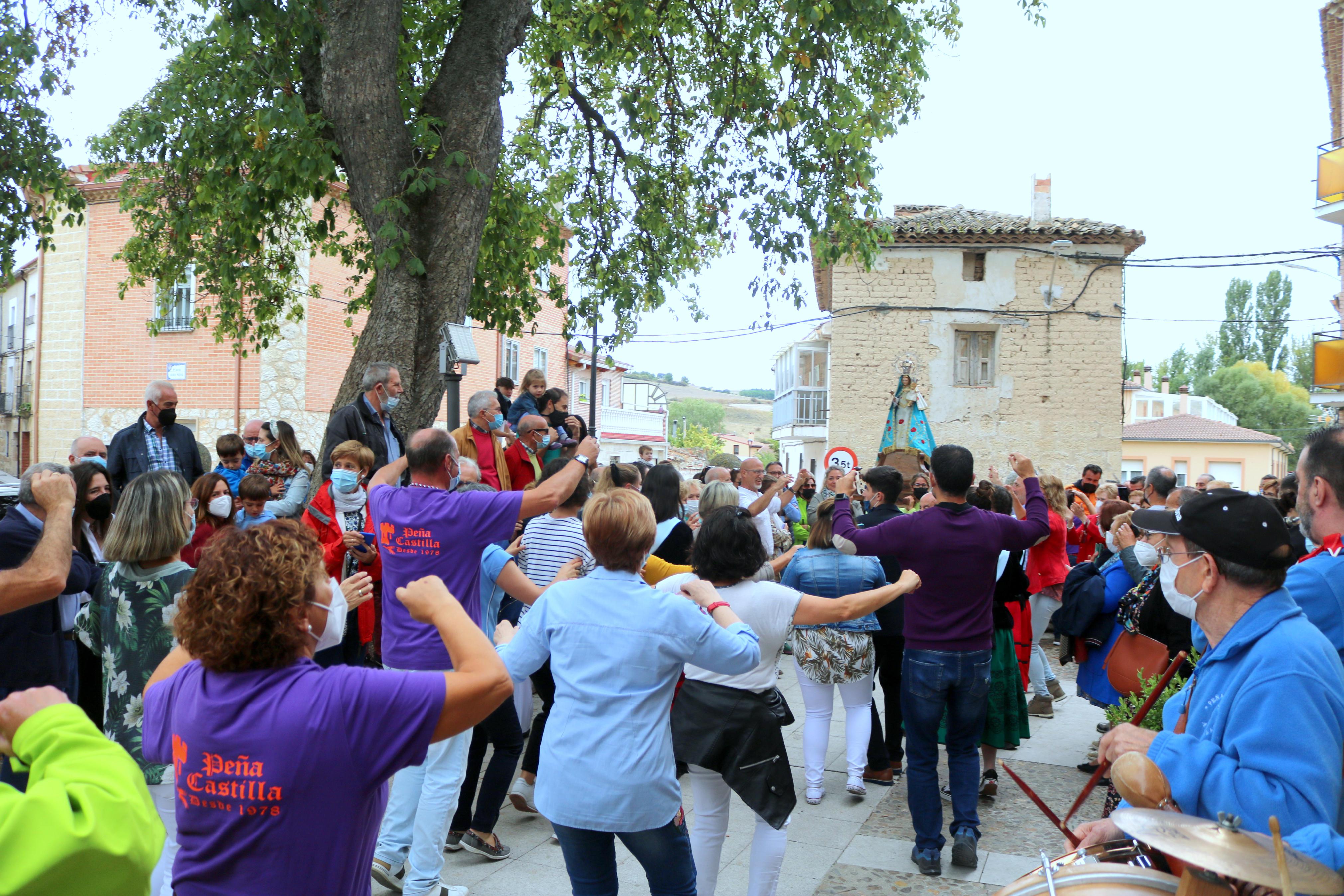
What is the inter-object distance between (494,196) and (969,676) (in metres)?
8.68

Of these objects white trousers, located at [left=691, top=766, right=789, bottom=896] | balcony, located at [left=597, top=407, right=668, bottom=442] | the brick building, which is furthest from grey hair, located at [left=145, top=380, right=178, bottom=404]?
balcony, located at [left=597, top=407, right=668, bottom=442]

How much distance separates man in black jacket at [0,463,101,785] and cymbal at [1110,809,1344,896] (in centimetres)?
315

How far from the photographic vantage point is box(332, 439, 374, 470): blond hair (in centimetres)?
541

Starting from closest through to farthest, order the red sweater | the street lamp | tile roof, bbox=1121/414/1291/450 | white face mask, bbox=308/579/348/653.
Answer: white face mask, bbox=308/579/348/653 → the street lamp → the red sweater → tile roof, bbox=1121/414/1291/450

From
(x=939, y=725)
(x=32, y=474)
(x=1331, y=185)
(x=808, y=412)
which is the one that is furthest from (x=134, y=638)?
(x=808, y=412)

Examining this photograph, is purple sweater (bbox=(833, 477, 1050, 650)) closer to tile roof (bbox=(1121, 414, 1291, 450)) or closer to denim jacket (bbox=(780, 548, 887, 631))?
denim jacket (bbox=(780, 548, 887, 631))

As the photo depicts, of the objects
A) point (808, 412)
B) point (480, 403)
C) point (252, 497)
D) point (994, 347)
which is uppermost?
point (994, 347)

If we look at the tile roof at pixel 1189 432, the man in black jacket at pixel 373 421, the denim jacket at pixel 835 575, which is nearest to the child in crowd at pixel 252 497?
the man in black jacket at pixel 373 421

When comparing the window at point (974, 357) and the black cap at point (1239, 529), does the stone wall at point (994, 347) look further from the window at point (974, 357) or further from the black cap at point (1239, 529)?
the black cap at point (1239, 529)

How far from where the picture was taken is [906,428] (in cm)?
1834

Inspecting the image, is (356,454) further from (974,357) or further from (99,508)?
(974,357)

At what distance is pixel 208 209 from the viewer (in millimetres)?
10453

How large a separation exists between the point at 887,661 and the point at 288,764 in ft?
16.5

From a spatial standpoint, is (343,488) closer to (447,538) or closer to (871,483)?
(447,538)
